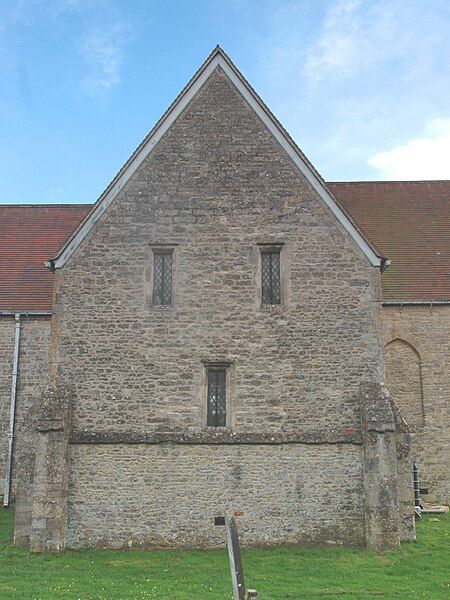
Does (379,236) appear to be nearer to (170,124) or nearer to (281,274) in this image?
(281,274)

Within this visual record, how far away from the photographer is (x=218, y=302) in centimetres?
1477

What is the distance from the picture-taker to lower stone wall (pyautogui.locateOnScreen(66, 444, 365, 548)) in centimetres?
1365

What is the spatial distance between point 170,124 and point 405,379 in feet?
35.0

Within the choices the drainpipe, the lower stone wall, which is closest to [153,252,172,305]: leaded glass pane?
the lower stone wall

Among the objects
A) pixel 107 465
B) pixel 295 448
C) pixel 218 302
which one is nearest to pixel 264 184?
pixel 218 302

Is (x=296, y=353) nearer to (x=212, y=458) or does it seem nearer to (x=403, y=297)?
(x=212, y=458)

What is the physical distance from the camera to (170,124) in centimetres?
1538

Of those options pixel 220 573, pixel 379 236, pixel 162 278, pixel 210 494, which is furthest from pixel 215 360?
pixel 379 236

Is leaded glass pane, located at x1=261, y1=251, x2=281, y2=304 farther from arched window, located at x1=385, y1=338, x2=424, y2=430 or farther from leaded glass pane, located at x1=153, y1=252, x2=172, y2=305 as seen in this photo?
arched window, located at x1=385, y1=338, x2=424, y2=430

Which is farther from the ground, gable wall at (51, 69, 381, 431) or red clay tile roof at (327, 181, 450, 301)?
red clay tile roof at (327, 181, 450, 301)

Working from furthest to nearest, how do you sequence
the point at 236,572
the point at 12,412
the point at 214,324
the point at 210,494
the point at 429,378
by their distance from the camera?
the point at 429,378 → the point at 12,412 → the point at 214,324 → the point at 210,494 → the point at 236,572

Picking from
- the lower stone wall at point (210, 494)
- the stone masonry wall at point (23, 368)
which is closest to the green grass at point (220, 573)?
the lower stone wall at point (210, 494)

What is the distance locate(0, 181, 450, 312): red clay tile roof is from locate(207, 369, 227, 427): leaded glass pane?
7.36 meters

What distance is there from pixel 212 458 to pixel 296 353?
308 cm
